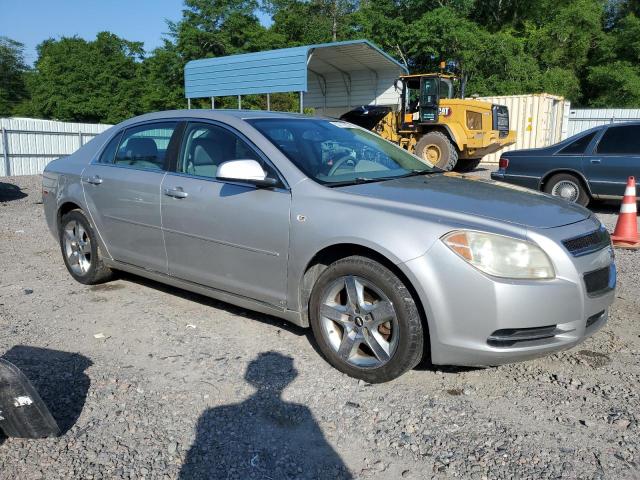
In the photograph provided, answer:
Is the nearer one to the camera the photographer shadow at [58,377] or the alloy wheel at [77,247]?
the photographer shadow at [58,377]

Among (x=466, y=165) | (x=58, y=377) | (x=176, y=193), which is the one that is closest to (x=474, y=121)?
(x=466, y=165)

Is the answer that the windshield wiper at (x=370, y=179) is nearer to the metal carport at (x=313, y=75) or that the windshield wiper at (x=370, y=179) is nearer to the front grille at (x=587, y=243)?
the front grille at (x=587, y=243)

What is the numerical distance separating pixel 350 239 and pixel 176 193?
1.60 meters

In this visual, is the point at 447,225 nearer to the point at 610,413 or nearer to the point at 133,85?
the point at 610,413

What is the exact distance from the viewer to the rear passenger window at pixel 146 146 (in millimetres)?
4574

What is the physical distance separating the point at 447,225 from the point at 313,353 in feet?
4.46

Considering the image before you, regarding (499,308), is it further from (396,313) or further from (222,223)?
(222,223)

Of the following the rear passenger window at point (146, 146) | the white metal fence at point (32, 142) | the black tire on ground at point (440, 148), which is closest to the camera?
the rear passenger window at point (146, 146)

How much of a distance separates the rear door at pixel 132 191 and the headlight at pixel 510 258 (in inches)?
99.6

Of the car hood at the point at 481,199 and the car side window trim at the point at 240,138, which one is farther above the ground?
the car side window trim at the point at 240,138

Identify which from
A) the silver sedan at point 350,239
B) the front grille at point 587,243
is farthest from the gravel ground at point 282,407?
the front grille at point 587,243

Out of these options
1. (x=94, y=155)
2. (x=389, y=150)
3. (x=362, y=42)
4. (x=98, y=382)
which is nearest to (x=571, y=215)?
(x=389, y=150)

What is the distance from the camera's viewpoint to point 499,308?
9.52 ft

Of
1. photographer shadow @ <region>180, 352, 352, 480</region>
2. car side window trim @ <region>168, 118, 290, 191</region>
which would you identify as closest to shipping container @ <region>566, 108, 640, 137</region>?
car side window trim @ <region>168, 118, 290, 191</region>
